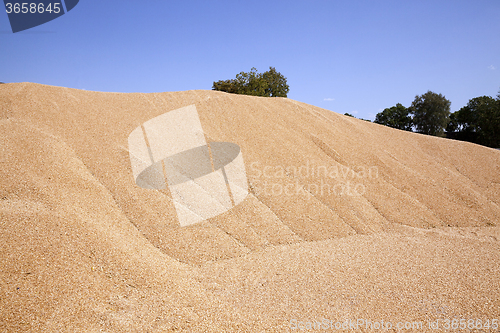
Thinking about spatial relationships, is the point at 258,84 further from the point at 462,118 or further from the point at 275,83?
the point at 462,118

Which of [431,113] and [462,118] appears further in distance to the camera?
[462,118]

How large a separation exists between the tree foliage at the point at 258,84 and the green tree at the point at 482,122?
820 inches

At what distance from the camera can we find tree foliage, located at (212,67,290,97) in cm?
2907

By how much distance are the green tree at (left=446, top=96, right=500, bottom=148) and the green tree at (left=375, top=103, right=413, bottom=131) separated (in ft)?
21.3

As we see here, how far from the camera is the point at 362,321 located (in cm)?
339

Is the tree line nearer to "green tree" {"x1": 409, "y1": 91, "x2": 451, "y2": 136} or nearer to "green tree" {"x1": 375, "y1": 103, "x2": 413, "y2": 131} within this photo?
"green tree" {"x1": 409, "y1": 91, "x2": 451, "y2": 136}

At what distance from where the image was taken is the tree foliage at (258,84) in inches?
1144

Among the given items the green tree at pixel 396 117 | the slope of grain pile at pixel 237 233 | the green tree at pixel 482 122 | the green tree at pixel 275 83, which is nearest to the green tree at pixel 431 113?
the green tree at pixel 482 122

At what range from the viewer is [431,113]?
33688 millimetres

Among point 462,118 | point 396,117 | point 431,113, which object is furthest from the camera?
point 396,117

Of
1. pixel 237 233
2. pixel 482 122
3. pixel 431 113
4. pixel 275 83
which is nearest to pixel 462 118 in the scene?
pixel 431 113

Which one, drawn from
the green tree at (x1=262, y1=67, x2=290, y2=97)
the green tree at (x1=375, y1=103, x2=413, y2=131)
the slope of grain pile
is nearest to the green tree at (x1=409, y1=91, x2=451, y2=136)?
the green tree at (x1=375, y1=103, x2=413, y2=131)

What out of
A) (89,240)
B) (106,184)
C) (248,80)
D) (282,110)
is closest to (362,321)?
(89,240)

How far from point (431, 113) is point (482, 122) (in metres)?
5.61
